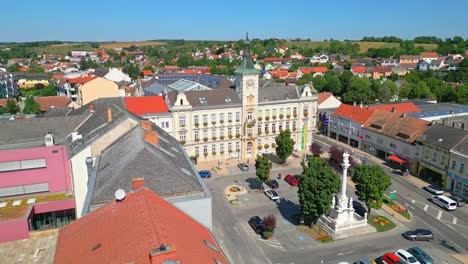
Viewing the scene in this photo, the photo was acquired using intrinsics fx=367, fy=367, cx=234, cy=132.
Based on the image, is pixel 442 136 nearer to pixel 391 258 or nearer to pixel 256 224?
pixel 391 258

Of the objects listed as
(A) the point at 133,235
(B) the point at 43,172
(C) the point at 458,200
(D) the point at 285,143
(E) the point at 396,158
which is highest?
(A) the point at 133,235

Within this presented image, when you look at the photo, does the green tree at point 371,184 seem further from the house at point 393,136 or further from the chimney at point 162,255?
the chimney at point 162,255

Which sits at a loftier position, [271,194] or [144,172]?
[144,172]

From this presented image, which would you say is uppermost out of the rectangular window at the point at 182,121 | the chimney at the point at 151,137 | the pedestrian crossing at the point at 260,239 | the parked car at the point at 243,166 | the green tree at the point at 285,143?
the chimney at the point at 151,137

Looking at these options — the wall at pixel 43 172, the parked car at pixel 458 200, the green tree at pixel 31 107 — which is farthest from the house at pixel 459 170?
the green tree at pixel 31 107

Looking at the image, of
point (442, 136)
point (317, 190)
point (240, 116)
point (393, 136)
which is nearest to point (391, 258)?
point (317, 190)

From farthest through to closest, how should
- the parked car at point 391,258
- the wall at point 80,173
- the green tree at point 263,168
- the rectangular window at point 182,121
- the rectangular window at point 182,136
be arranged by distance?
the rectangular window at point 182,136 < the rectangular window at point 182,121 < the green tree at point 263,168 < the wall at point 80,173 < the parked car at point 391,258

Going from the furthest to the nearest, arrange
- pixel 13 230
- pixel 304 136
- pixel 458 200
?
pixel 304 136 → pixel 458 200 → pixel 13 230

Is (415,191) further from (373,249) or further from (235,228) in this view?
(235,228)
